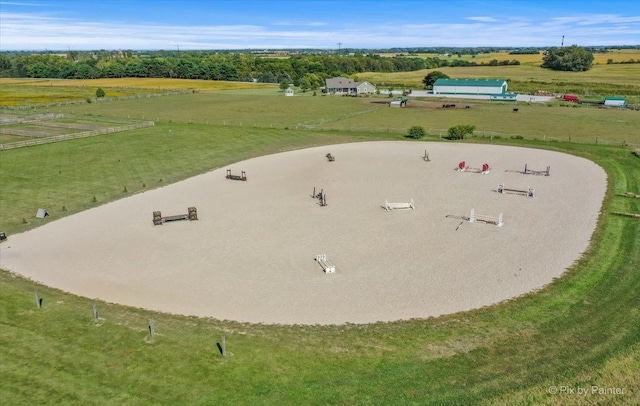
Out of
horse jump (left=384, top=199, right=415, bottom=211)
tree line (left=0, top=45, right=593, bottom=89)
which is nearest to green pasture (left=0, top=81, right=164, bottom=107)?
tree line (left=0, top=45, right=593, bottom=89)

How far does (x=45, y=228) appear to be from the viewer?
2659 centimetres

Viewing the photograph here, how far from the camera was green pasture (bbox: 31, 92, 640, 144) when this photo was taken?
58159 mm

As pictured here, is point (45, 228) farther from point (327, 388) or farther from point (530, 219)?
point (530, 219)

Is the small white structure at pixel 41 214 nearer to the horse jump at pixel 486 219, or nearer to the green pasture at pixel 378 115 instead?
the horse jump at pixel 486 219

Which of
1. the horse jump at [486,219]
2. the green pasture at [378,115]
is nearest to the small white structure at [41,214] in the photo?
the horse jump at [486,219]

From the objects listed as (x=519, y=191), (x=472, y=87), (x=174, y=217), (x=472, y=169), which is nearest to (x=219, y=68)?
(x=472, y=87)

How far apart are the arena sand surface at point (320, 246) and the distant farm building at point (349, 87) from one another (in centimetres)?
7339

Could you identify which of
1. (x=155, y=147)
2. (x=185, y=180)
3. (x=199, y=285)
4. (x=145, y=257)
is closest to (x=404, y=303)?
(x=199, y=285)

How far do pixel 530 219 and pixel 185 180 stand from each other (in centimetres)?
2456

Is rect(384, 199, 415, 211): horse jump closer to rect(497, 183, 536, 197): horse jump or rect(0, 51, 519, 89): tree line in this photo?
rect(497, 183, 536, 197): horse jump

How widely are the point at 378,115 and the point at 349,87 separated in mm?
36521

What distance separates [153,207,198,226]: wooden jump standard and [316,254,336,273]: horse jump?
9189mm

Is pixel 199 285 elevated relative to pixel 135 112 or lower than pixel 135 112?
lower

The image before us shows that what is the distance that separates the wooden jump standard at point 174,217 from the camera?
1043 inches
